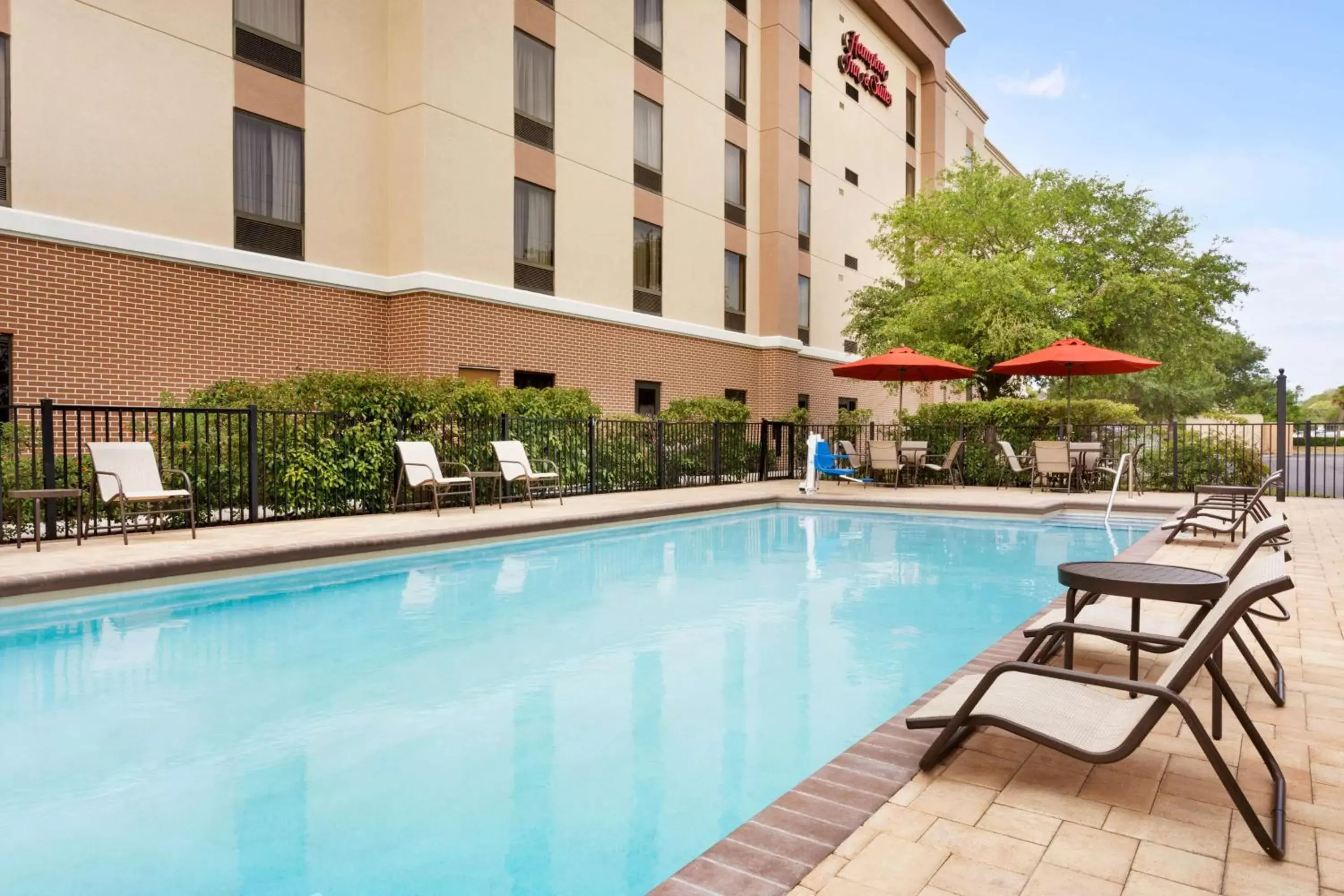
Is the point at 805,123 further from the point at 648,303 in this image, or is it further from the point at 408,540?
the point at 408,540

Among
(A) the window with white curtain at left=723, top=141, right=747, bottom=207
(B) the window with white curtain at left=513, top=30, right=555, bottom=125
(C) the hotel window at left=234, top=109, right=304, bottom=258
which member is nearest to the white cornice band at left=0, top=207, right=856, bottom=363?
(C) the hotel window at left=234, top=109, right=304, bottom=258

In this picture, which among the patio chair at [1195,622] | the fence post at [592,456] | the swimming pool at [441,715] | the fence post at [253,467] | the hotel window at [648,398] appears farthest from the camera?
the hotel window at [648,398]

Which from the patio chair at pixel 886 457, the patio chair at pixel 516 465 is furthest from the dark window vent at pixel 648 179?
the patio chair at pixel 516 465

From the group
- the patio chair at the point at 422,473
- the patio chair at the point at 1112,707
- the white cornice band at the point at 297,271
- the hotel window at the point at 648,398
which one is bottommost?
the patio chair at the point at 1112,707

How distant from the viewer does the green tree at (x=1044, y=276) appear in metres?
18.6

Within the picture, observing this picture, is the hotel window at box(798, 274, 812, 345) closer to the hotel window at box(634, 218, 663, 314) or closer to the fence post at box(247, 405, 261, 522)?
the hotel window at box(634, 218, 663, 314)

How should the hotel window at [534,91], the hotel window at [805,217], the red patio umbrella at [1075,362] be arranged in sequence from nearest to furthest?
the red patio umbrella at [1075,362]
the hotel window at [534,91]
the hotel window at [805,217]

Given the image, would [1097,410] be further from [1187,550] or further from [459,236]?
[459,236]

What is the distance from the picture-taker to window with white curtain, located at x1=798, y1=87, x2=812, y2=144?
2325 centimetres

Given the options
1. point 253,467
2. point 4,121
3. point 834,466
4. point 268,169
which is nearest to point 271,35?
point 268,169

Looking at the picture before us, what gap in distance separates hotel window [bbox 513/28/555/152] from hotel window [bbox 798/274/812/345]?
9734 millimetres

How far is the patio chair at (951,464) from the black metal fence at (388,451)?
0.18 meters

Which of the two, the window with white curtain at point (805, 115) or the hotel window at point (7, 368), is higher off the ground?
the window with white curtain at point (805, 115)

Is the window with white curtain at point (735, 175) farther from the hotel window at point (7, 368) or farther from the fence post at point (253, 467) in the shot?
the hotel window at point (7, 368)
